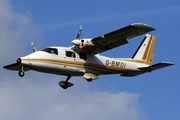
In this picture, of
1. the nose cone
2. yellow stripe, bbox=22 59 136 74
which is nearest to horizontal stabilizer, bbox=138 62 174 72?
yellow stripe, bbox=22 59 136 74

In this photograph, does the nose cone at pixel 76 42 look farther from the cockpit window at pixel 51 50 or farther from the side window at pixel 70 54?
the cockpit window at pixel 51 50

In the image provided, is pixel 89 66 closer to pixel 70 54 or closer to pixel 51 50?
pixel 70 54

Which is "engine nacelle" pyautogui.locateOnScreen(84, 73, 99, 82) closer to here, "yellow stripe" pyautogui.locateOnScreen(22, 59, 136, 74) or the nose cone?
"yellow stripe" pyautogui.locateOnScreen(22, 59, 136, 74)

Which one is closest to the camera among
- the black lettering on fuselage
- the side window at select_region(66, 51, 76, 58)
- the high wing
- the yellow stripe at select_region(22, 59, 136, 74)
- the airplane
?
the high wing

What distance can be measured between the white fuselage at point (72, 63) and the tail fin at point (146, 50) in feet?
8.09

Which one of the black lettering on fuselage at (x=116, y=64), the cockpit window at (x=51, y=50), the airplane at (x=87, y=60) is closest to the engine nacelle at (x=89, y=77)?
the airplane at (x=87, y=60)

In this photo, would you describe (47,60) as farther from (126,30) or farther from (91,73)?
(126,30)

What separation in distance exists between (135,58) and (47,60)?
368 inches

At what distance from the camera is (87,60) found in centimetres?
2780

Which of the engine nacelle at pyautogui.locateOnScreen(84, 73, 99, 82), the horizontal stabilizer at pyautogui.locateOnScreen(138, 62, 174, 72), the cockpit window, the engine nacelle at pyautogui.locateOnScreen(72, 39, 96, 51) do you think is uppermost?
the engine nacelle at pyautogui.locateOnScreen(72, 39, 96, 51)

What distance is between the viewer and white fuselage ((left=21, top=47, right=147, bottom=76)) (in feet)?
84.5

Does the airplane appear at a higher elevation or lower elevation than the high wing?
lower

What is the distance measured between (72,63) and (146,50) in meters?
8.64

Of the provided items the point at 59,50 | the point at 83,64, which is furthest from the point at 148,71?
the point at 59,50
